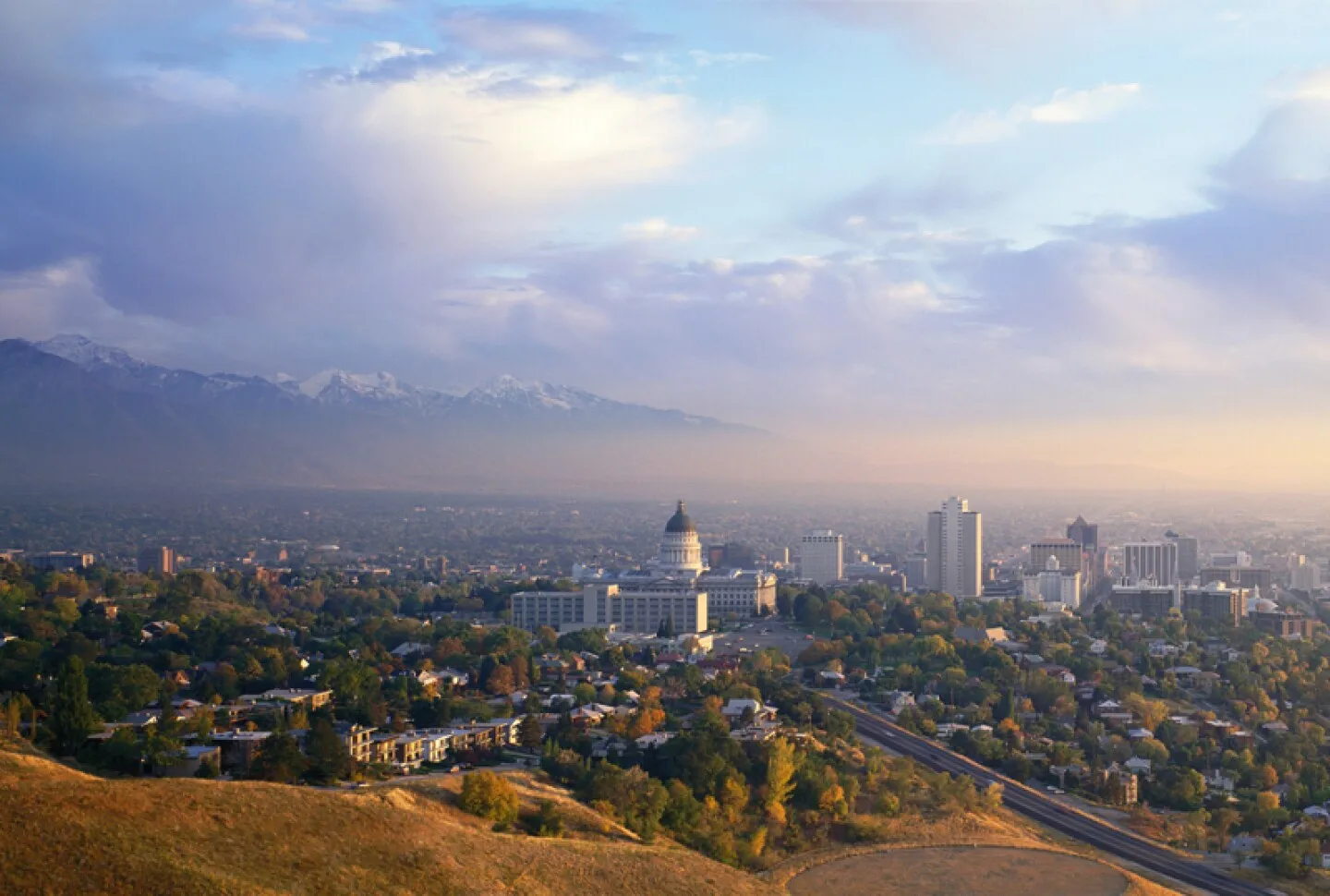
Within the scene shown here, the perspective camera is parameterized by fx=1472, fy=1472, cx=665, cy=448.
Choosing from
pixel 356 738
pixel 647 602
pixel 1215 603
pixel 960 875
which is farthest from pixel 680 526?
pixel 960 875

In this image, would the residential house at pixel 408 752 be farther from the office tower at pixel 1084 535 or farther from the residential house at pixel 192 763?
the office tower at pixel 1084 535

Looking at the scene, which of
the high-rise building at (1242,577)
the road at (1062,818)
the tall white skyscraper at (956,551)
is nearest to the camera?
the road at (1062,818)

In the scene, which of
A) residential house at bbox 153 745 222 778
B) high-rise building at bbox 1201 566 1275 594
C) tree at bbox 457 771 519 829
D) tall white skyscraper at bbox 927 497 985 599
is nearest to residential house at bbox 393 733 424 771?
residential house at bbox 153 745 222 778

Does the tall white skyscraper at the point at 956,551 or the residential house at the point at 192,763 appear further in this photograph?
the tall white skyscraper at the point at 956,551

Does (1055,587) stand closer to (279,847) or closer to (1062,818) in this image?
(1062,818)

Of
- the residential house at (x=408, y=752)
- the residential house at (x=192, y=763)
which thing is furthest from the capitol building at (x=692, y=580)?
the residential house at (x=192, y=763)

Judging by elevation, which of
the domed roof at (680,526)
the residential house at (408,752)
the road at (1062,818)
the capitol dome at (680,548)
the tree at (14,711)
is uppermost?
the domed roof at (680,526)
